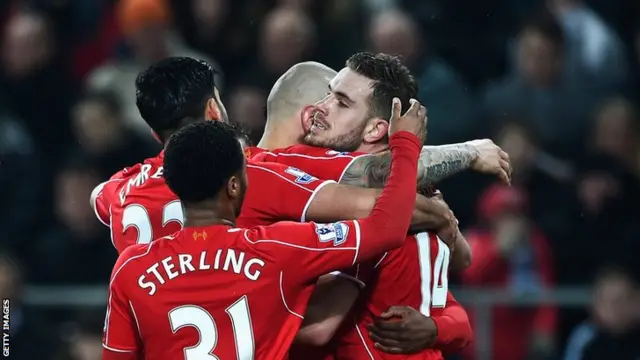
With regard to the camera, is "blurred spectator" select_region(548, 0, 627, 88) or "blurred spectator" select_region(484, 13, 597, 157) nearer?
"blurred spectator" select_region(484, 13, 597, 157)

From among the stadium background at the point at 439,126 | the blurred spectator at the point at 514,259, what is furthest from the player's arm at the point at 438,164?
the blurred spectator at the point at 514,259

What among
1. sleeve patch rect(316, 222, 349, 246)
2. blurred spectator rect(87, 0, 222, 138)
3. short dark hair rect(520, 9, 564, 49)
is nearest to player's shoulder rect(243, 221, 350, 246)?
sleeve patch rect(316, 222, 349, 246)

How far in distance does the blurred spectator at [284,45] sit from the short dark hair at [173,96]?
13.6ft

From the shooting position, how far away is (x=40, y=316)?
801 cm

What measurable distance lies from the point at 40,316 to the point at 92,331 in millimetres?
333

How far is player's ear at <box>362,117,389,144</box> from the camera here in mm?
4500

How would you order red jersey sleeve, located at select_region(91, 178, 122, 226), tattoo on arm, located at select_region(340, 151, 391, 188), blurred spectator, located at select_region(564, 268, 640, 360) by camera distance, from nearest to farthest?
tattoo on arm, located at select_region(340, 151, 391, 188), red jersey sleeve, located at select_region(91, 178, 122, 226), blurred spectator, located at select_region(564, 268, 640, 360)

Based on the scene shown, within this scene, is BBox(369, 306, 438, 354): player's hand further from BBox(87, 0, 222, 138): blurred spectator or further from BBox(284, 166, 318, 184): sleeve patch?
BBox(87, 0, 222, 138): blurred spectator

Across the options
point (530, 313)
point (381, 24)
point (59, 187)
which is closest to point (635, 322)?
point (530, 313)

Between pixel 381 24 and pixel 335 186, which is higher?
pixel 335 186

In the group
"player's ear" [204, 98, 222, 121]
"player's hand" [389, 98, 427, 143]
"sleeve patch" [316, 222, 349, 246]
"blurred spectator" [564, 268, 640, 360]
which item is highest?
"player's hand" [389, 98, 427, 143]

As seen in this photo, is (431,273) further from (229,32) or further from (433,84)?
(229,32)

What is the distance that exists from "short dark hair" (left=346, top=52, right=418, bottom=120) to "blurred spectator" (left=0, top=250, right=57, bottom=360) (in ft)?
12.4

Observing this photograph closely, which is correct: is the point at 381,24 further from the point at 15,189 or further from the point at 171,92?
the point at 171,92
